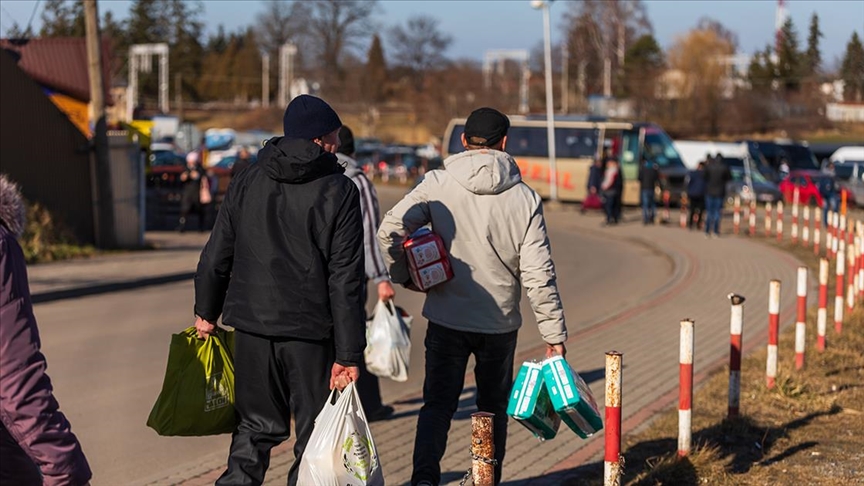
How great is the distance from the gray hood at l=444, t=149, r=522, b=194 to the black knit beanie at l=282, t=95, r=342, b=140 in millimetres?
752

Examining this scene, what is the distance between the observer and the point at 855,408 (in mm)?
8203

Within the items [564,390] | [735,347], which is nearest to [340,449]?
[564,390]

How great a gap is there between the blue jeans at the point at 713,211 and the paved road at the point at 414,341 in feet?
7.14

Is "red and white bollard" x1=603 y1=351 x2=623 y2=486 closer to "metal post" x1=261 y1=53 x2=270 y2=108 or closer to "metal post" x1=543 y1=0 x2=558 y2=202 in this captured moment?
"metal post" x1=543 y1=0 x2=558 y2=202

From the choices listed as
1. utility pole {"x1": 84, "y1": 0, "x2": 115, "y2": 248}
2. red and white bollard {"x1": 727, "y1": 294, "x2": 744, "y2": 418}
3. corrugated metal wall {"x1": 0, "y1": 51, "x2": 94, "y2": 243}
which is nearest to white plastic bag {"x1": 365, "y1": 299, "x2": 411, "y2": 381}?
red and white bollard {"x1": 727, "y1": 294, "x2": 744, "y2": 418}

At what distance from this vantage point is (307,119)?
487cm

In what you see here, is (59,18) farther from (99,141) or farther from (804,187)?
(804,187)

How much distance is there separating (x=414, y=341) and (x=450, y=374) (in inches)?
243

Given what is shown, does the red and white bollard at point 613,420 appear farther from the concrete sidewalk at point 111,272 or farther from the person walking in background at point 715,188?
the person walking in background at point 715,188

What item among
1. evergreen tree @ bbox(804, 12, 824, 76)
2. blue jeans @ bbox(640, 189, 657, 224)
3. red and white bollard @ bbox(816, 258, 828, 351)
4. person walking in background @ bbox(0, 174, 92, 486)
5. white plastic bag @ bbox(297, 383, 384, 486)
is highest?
evergreen tree @ bbox(804, 12, 824, 76)

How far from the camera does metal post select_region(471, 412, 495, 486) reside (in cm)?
431

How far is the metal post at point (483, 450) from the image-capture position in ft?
14.1

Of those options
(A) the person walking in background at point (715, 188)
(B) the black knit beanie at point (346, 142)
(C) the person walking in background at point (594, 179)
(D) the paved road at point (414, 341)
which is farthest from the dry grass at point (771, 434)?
(C) the person walking in background at point (594, 179)

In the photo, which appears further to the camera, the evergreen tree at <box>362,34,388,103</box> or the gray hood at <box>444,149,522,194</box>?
the evergreen tree at <box>362,34,388,103</box>
